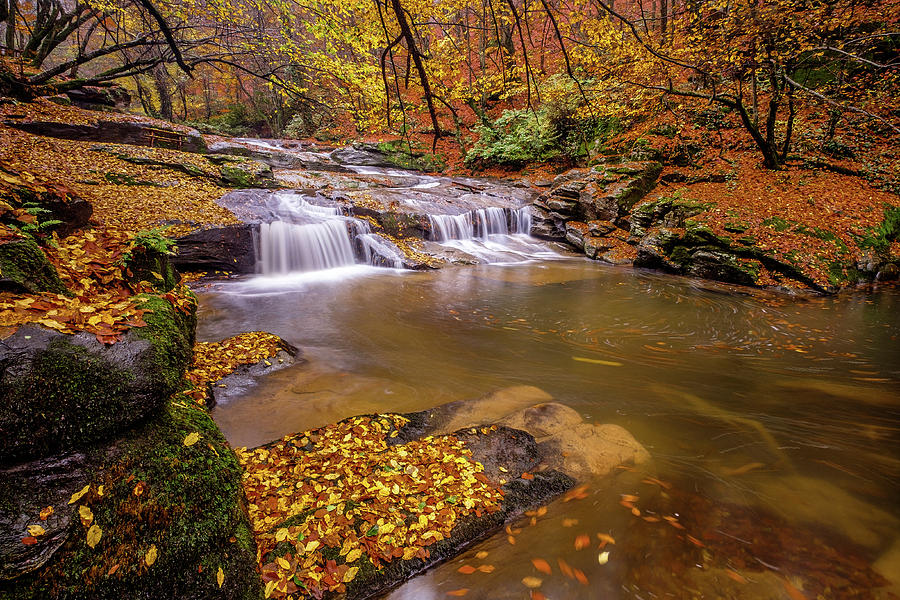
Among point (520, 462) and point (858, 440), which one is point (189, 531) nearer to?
point (520, 462)

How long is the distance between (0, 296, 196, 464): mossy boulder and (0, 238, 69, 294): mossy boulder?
0.59m

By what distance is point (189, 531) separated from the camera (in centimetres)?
175

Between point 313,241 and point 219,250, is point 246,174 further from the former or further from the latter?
point 219,250

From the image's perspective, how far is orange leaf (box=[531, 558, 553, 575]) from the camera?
218 centimetres

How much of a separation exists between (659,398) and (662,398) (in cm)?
3

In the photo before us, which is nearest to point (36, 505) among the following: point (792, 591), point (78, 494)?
point (78, 494)

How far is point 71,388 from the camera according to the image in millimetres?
1726

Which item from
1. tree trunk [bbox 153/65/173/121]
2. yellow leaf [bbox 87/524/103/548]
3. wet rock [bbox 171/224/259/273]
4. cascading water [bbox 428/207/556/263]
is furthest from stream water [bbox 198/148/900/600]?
tree trunk [bbox 153/65/173/121]

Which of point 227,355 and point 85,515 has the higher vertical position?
point 85,515

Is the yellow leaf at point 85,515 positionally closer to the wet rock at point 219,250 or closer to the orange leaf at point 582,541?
the orange leaf at point 582,541

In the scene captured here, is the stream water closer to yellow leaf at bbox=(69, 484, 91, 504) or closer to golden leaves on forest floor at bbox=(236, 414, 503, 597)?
golden leaves on forest floor at bbox=(236, 414, 503, 597)

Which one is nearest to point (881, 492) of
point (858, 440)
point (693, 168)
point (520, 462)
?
point (858, 440)

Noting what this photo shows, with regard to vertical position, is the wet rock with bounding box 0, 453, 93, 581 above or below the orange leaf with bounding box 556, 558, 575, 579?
above

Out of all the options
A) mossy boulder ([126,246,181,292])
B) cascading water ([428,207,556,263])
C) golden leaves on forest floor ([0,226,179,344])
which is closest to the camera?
golden leaves on forest floor ([0,226,179,344])
